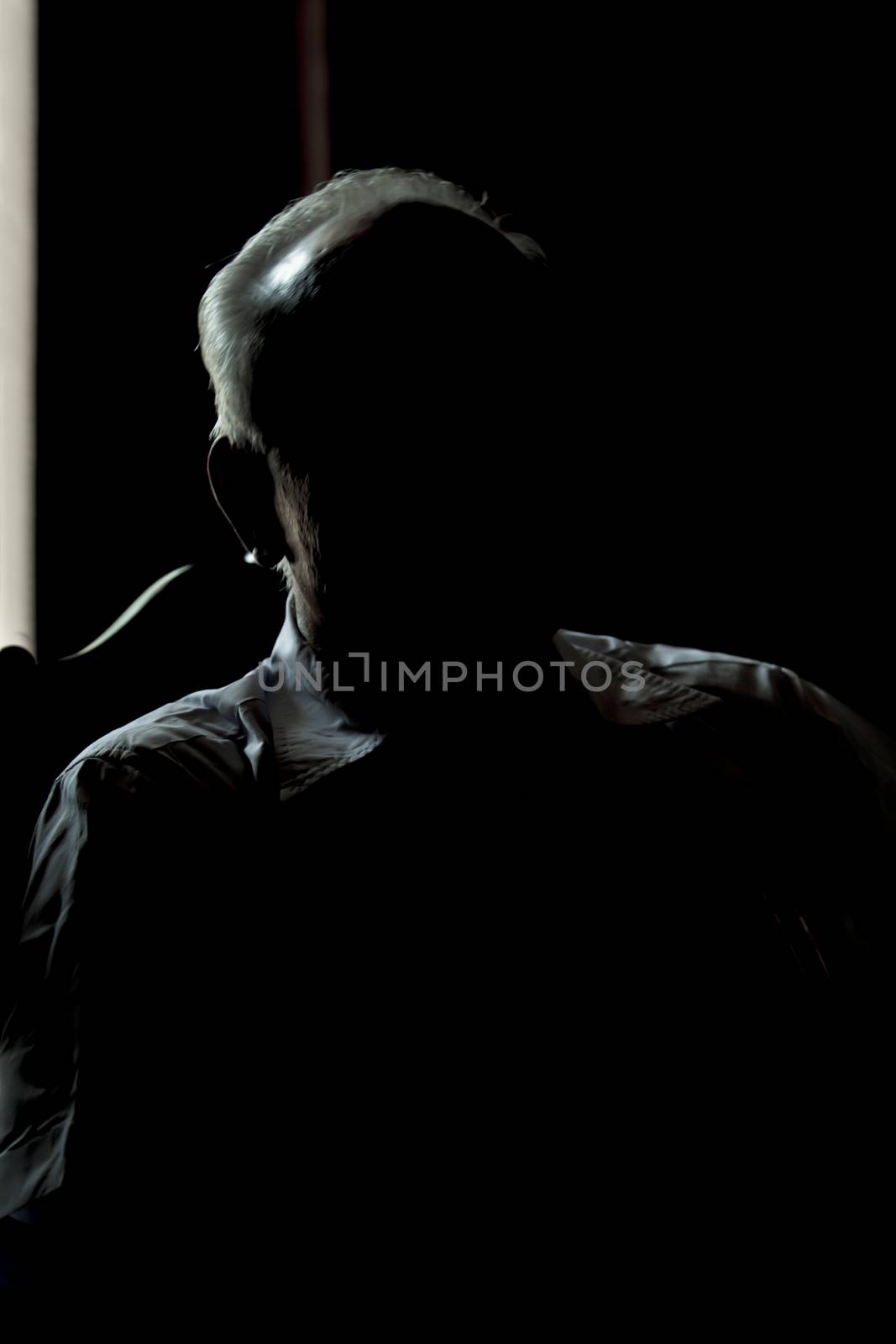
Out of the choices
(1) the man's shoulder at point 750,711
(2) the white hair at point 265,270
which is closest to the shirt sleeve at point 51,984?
(2) the white hair at point 265,270

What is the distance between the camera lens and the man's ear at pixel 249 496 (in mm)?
920

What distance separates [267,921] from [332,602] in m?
0.28

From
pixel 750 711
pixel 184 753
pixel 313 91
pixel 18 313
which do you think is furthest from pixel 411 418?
pixel 313 91

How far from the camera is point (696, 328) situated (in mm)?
1618

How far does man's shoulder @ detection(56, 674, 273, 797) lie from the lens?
2.72ft

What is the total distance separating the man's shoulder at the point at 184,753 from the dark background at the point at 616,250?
0.46m

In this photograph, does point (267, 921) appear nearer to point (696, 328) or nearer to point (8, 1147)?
point (8, 1147)

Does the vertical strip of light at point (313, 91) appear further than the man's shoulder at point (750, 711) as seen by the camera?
Yes

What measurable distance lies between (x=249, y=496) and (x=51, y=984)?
0.46m

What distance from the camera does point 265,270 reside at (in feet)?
3.01

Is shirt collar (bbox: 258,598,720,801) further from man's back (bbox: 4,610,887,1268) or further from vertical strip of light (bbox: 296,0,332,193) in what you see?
vertical strip of light (bbox: 296,0,332,193)

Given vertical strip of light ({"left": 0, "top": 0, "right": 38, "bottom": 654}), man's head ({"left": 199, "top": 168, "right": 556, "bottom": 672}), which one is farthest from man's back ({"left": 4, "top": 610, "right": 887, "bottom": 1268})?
vertical strip of light ({"left": 0, "top": 0, "right": 38, "bottom": 654})

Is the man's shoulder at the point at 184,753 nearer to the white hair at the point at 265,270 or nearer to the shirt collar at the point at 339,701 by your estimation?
the shirt collar at the point at 339,701

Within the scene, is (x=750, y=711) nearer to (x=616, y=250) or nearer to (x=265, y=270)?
(x=265, y=270)
